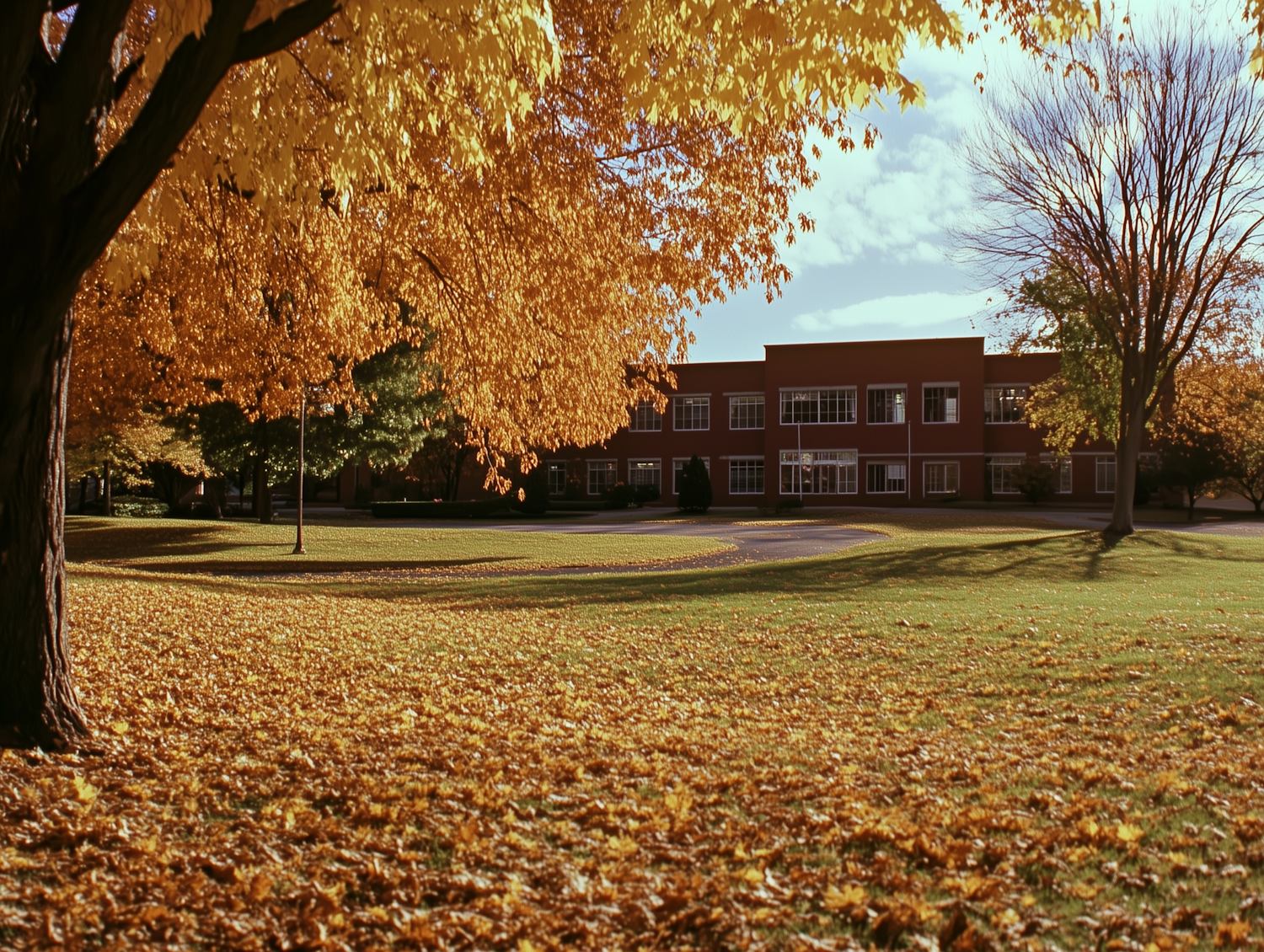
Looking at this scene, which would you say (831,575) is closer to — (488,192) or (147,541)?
(488,192)

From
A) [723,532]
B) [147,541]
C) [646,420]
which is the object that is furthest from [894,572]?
[646,420]

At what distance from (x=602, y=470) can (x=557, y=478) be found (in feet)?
9.78

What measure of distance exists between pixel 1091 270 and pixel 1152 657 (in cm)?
2131

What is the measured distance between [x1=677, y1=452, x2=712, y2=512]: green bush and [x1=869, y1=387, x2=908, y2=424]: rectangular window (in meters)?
11.9

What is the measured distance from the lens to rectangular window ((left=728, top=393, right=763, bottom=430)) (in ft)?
186

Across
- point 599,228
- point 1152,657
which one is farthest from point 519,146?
point 1152,657

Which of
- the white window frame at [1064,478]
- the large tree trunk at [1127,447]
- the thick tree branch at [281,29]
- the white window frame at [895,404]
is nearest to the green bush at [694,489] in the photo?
the white window frame at [895,404]

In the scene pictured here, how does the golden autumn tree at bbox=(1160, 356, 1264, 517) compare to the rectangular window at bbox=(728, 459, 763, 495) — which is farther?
the rectangular window at bbox=(728, 459, 763, 495)

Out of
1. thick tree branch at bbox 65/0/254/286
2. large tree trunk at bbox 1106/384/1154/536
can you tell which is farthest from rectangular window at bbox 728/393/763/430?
thick tree branch at bbox 65/0/254/286

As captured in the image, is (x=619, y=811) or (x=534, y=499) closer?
(x=619, y=811)

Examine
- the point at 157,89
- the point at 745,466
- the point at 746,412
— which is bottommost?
the point at 745,466

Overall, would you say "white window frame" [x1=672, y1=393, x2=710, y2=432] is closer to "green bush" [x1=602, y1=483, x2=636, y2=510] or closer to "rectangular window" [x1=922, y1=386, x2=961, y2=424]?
"green bush" [x1=602, y1=483, x2=636, y2=510]

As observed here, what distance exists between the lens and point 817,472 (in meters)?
55.0

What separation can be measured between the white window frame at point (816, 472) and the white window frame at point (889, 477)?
69cm
